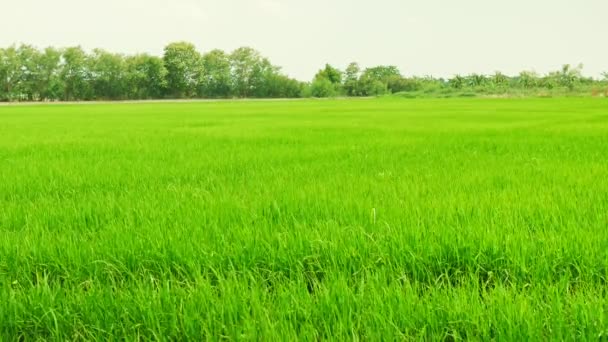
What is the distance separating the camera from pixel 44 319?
70.9 inches

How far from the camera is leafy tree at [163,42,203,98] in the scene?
3674 inches

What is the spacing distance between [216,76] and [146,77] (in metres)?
13.9

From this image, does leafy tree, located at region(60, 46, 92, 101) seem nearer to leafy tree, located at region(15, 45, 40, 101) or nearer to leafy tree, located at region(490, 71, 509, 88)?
leafy tree, located at region(15, 45, 40, 101)

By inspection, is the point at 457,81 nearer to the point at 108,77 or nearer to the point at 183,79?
the point at 183,79

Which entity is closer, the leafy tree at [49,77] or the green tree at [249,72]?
Result: the leafy tree at [49,77]

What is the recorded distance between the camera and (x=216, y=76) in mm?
96625

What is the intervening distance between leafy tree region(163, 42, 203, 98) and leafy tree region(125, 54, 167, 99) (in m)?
2.26

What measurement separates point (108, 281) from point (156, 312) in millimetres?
575

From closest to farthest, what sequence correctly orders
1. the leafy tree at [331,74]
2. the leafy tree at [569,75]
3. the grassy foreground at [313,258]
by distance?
the grassy foreground at [313,258], the leafy tree at [569,75], the leafy tree at [331,74]

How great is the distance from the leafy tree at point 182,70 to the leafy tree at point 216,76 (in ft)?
5.42

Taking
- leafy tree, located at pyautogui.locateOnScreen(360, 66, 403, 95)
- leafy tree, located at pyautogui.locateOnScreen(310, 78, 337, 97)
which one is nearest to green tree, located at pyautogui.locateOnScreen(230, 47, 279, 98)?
leafy tree, located at pyautogui.locateOnScreen(310, 78, 337, 97)

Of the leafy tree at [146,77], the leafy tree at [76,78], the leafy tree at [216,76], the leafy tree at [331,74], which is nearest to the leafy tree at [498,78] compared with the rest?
the leafy tree at [331,74]

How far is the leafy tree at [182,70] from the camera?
93.3 meters

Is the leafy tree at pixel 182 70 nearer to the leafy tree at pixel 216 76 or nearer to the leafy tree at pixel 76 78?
the leafy tree at pixel 216 76
